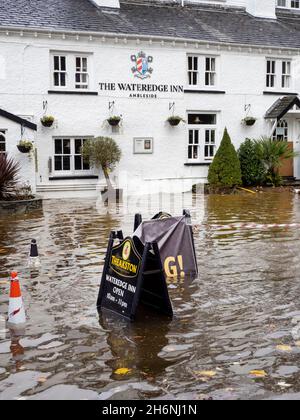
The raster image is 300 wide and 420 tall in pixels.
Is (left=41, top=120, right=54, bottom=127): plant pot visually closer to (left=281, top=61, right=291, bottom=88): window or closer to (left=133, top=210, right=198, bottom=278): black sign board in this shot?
(left=281, top=61, right=291, bottom=88): window

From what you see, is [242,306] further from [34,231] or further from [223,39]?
[223,39]

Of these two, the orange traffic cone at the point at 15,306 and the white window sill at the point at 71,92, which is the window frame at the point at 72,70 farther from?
the orange traffic cone at the point at 15,306

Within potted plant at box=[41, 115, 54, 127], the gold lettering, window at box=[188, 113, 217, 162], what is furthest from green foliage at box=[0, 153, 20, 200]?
window at box=[188, 113, 217, 162]

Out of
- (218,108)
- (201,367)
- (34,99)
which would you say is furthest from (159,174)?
(201,367)

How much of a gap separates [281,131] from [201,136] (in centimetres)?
421

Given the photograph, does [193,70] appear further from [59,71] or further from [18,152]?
[18,152]

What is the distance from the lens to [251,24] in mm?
27141

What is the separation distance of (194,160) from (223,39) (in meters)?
5.12

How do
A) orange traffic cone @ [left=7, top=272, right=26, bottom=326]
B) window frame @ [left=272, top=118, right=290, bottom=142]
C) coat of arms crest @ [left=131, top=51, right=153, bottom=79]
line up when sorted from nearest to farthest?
orange traffic cone @ [left=7, top=272, right=26, bottom=326] → coat of arms crest @ [left=131, top=51, right=153, bottom=79] → window frame @ [left=272, top=118, right=290, bottom=142]

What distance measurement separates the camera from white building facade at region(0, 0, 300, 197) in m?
21.4

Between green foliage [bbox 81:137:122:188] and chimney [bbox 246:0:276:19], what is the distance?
36.1 ft

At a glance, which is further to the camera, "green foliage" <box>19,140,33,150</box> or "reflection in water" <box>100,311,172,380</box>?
"green foliage" <box>19,140,33,150</box>

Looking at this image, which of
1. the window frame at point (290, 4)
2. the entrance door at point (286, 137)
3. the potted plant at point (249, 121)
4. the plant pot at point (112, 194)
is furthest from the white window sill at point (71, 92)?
the window frame at point (290, 4)

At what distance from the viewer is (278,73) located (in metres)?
26.4
